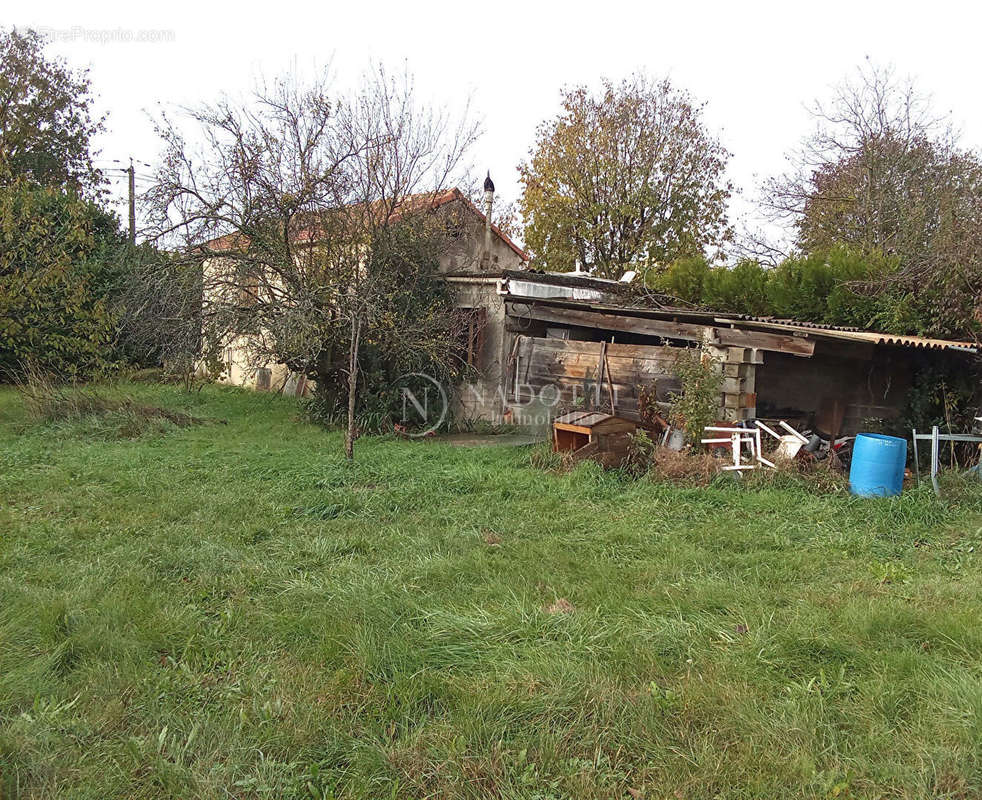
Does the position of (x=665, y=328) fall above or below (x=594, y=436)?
above

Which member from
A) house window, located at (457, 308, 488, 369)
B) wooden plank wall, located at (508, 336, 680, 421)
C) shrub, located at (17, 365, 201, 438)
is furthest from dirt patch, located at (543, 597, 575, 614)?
shrub, located at (17, 365, 201, 438)

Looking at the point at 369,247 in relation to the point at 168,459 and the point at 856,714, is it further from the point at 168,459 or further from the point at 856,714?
the point at 856,714

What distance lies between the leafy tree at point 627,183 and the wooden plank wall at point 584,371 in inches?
502

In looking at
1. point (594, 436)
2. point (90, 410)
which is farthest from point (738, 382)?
point (90, 410)

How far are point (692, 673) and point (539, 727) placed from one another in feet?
2.88

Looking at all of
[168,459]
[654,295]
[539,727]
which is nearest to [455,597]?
[539,727]

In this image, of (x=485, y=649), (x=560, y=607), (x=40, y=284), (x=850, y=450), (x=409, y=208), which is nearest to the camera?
(x=485, y=649)

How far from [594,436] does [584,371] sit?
304 centimetres

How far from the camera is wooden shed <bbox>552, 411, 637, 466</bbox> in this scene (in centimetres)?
863

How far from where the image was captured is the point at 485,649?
3729mm

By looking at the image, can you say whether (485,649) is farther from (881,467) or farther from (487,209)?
(487,209)

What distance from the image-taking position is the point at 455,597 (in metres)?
4.40

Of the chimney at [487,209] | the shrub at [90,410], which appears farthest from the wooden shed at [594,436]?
the shrub at [90,410]

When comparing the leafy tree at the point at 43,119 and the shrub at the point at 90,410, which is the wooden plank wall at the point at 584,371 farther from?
the leafy tree at the point at 43,119
